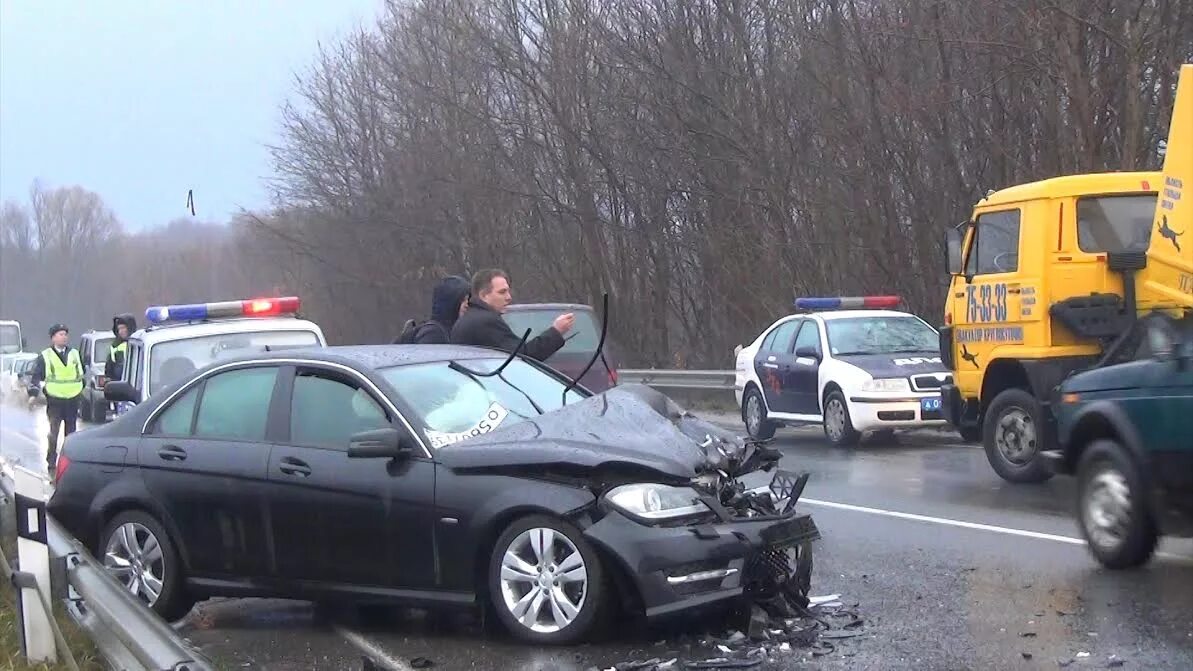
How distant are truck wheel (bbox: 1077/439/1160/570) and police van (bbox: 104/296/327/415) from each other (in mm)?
6003

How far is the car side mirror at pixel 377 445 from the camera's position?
673cm

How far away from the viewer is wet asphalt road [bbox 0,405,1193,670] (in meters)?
6.24

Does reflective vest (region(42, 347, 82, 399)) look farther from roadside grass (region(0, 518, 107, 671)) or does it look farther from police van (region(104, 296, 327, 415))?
roadside grass (region(0, 518, 107, 671))

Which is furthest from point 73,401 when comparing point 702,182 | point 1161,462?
point 702,182

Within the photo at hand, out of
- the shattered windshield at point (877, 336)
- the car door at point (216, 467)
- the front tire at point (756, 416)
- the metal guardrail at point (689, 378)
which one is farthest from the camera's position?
the metal guardrail at point (689, 378)

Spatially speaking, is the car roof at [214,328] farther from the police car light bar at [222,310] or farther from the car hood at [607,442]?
the car hood at [607,442]

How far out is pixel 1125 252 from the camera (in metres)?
11.2

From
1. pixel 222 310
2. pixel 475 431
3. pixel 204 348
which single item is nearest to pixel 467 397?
pixel 475 431

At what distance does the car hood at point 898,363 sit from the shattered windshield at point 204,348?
6.29 meters

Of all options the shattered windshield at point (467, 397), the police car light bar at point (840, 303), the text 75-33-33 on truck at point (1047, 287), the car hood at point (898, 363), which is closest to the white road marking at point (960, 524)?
the text 75-33-33 on truck at point (1047, 287)

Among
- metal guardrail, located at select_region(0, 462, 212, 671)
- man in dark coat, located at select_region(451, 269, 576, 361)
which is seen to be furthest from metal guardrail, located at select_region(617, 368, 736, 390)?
metal guardrail, located at select_region(0, 462, 212, 671)

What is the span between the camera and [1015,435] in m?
12.2

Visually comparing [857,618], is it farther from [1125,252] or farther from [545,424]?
[1125,252]

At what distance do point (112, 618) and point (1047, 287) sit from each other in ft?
26.8
